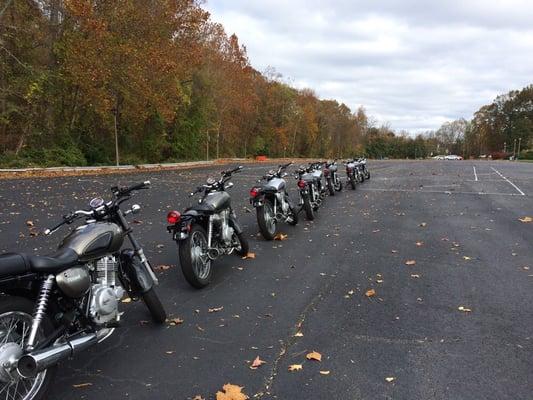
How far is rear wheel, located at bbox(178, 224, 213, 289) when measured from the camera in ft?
18.4

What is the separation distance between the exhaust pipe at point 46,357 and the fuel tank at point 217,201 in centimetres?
284

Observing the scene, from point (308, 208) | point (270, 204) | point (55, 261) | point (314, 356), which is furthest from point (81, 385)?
point (308, 208)

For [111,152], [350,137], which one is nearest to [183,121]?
[111,152]

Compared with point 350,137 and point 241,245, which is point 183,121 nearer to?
point 241,245

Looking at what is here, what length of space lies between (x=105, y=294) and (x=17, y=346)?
0.80 m

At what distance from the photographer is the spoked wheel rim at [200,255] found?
228 inches

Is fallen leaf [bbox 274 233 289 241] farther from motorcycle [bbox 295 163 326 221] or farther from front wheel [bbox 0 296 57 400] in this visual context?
front wheel [bbox 0 296 57 400]

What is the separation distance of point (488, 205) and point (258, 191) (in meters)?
7.53

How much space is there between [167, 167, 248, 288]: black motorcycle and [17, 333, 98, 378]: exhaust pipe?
204 cm

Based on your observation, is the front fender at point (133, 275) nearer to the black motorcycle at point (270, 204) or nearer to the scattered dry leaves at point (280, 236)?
the black motorcycle at point (270, 204)

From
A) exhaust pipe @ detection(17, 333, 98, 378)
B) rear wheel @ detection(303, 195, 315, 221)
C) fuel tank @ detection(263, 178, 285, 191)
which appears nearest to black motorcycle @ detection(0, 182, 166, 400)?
exhaust pipe @ detection(17, 333, 98, 378)

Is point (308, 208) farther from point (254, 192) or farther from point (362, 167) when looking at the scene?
point (362, 167)

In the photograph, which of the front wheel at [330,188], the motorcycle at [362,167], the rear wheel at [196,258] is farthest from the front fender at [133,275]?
the motorcycle at [362,167]

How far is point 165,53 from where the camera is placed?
91.1 ft
